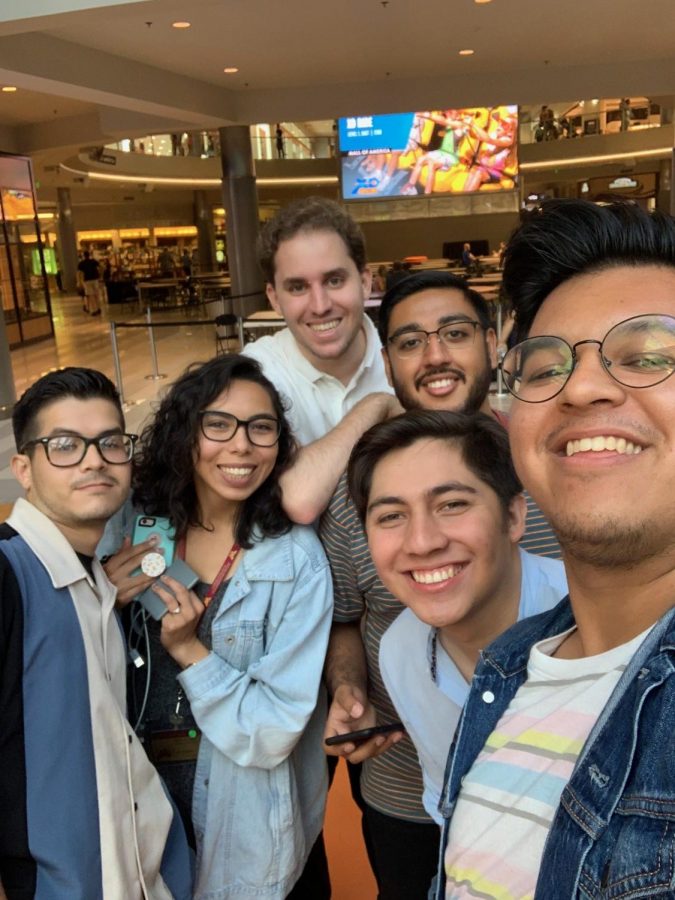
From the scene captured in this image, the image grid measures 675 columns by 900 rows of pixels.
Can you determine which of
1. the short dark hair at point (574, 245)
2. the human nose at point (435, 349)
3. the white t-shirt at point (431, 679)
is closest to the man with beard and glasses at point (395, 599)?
the human nose at point (435, 349)

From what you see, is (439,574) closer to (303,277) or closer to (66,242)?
(303,277)

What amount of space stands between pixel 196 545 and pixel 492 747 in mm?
1058

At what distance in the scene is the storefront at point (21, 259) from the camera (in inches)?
560

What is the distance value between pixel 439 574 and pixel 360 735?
0.42 metres

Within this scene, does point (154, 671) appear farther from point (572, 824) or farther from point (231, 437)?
point (572, 824)

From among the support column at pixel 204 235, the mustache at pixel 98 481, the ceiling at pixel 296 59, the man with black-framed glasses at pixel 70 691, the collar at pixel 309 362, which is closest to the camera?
the man with black-framed glasses at pixel 70 691

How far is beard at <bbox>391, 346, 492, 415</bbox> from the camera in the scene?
200 centimetres

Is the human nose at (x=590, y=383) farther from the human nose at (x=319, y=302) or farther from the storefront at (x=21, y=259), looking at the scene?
the storefront at (x=21, y=259)

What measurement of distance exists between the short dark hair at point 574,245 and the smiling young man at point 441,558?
362mm

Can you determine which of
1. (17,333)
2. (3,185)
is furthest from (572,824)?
(17,333)

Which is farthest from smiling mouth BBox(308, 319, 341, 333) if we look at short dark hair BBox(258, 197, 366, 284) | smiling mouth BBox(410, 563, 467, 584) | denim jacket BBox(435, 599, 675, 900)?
denim jacket BBox(435, 599, 675, 900)

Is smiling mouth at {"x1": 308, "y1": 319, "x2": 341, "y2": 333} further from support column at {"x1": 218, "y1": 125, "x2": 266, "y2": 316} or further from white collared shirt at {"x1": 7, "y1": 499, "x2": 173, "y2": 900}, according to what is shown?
support column at {"x1": 218, "y1": 125, "x2": 266, "y2": 316}

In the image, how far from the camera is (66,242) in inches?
1148

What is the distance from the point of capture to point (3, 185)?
45.7ft
